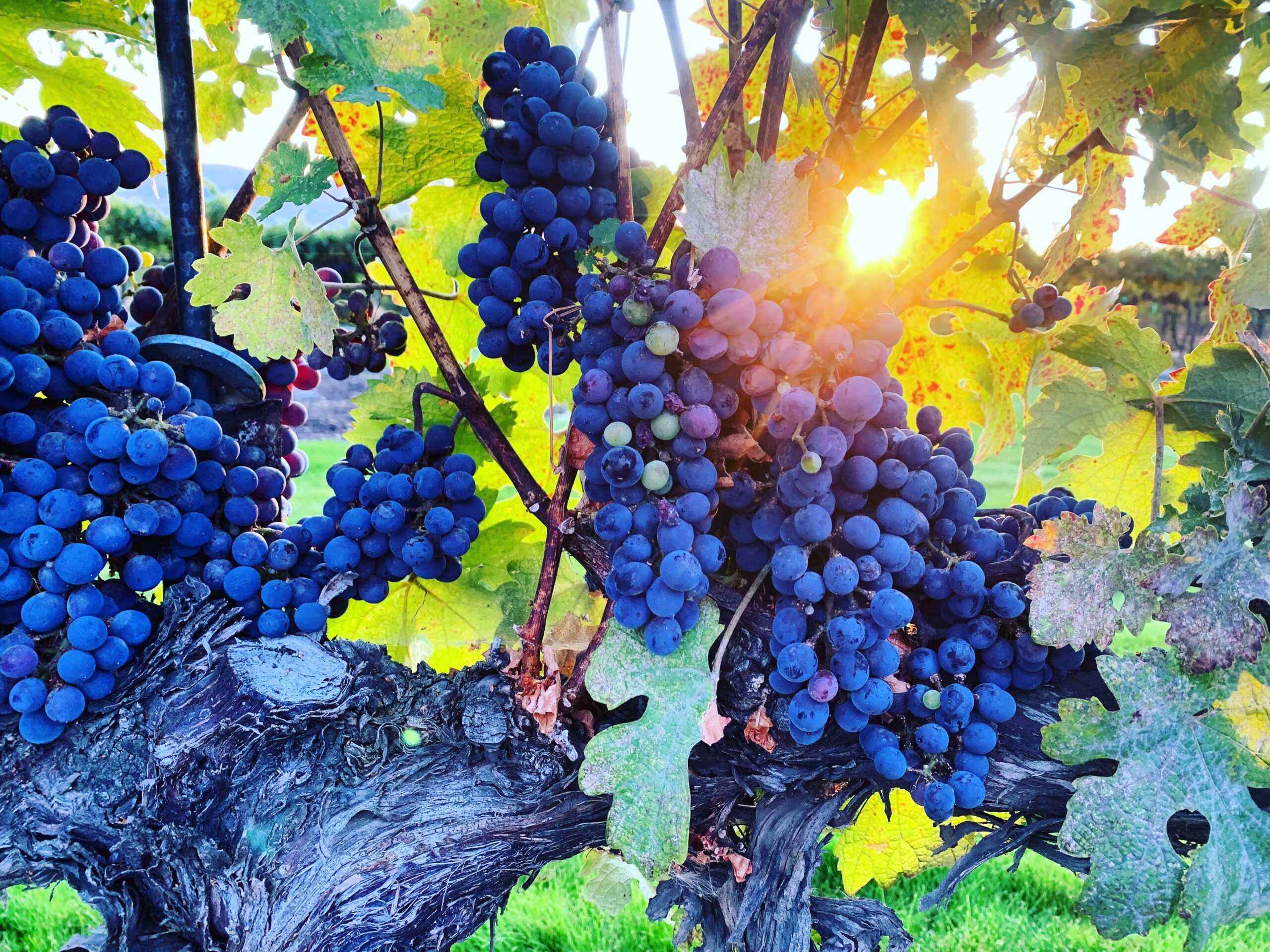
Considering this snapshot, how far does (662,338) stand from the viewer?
669mm

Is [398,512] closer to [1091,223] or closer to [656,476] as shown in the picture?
[656,476]

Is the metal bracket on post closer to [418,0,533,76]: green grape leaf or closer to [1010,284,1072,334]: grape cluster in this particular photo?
[418,0,533,76]: green grape leaf

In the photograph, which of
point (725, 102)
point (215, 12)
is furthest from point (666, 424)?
point (215, 12)

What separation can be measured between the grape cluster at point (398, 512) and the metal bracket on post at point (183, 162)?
195mm

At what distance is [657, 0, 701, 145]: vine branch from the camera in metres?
0.84

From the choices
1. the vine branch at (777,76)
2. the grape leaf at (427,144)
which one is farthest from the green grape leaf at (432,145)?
the vine branch at (777,76)

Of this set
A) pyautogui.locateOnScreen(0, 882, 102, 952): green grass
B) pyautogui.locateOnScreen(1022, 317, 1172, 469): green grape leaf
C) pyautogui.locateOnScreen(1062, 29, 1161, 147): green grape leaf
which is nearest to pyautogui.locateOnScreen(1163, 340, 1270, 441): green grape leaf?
pyautogui.locateOnScreen(1022, 317, 1172, 469): green grape leaf

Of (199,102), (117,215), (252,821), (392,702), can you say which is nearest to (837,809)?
(392,702)

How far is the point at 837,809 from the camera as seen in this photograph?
86 centimetres

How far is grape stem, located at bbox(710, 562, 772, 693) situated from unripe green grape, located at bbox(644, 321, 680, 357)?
0.21m

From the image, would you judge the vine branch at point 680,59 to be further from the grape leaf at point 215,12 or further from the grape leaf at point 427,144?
the grape leaf at point 215,12

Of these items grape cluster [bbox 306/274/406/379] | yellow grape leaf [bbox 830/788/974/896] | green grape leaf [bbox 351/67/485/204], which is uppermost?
green grape leaf [bbox 351/67/485/204]

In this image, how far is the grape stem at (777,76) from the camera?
31.1 inches

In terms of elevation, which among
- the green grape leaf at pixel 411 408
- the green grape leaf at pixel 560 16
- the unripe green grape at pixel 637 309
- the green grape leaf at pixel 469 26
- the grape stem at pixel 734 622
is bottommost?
the grape stem at pixel 734 622
